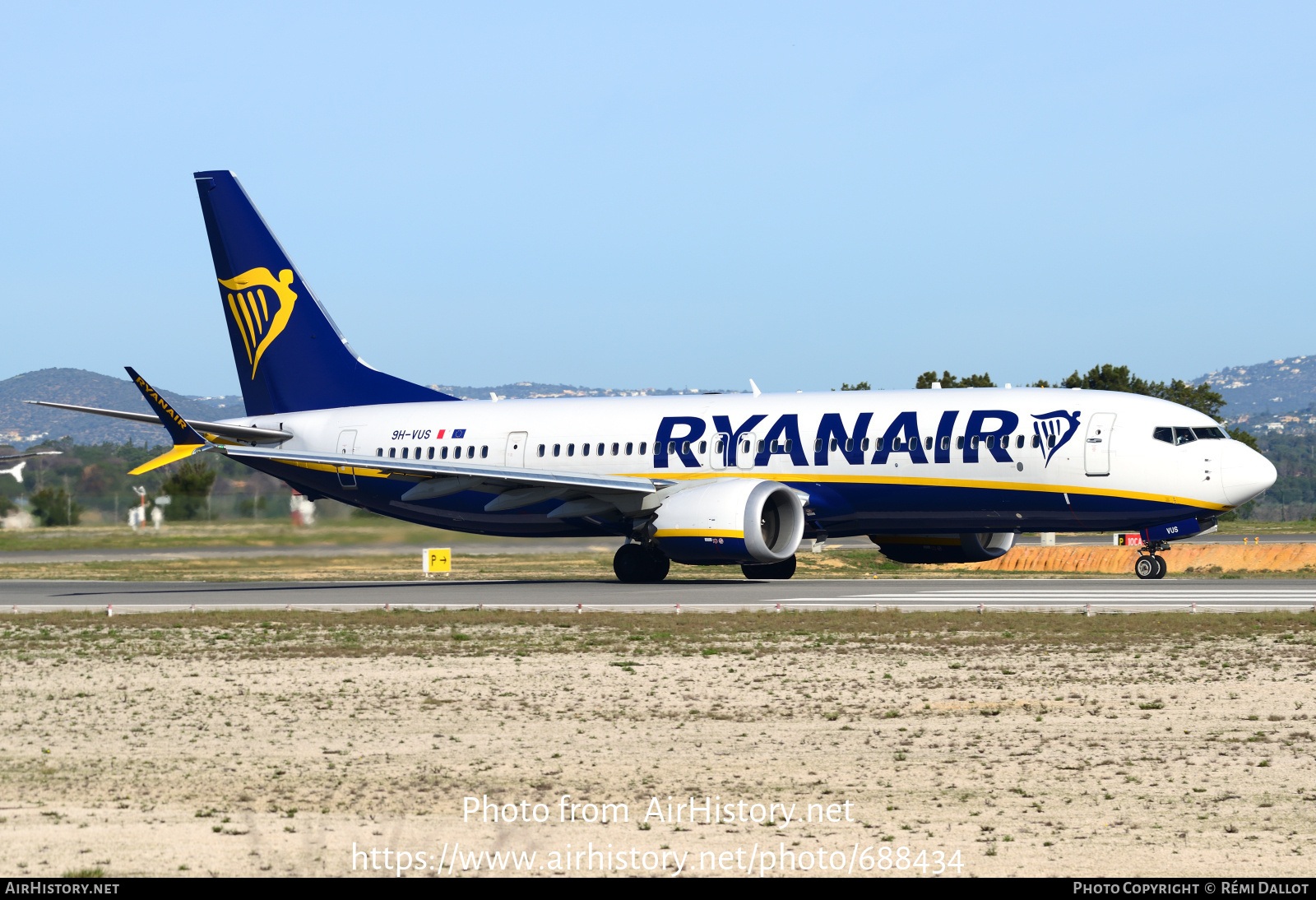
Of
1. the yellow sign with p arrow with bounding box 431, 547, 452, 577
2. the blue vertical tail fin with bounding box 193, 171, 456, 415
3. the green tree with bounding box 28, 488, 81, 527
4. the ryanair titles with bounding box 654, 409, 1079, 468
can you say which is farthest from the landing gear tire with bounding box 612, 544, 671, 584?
the green tree with bounding box 28, 488, 81, 527

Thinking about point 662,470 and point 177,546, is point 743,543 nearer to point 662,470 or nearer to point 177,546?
point 662,470

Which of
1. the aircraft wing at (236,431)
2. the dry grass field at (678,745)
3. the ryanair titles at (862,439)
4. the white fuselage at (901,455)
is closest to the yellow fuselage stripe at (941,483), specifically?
the white fuselage at (901,455)

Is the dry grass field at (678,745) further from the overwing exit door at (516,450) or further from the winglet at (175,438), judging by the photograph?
the overwing exit door at (516,450)

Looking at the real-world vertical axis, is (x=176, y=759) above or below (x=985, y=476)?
below

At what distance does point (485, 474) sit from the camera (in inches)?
1221

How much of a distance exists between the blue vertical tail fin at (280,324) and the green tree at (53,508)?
982 cm

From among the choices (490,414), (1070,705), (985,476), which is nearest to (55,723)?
(1070,705)

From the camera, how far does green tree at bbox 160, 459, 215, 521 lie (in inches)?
1570

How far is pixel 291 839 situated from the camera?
8.26 metres

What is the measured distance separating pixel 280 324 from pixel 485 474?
10.1 metres

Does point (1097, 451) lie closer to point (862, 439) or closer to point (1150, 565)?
point (1150, 565)

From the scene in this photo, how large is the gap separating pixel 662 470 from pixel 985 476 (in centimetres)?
730

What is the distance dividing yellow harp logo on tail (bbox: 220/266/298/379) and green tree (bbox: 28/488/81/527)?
9.90 m

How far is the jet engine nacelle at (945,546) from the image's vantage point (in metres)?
31.8
